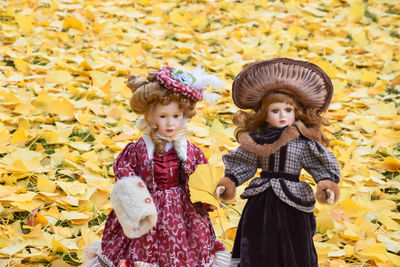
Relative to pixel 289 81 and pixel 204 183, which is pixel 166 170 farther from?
pixel 289 81

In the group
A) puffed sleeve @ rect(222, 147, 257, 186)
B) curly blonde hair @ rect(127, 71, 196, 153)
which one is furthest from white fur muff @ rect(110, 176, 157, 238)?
puffed sleeve @ rect(222, 147, 257, 186)

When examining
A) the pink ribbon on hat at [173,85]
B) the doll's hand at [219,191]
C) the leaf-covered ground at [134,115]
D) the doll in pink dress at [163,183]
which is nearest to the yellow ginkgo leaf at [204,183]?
the doll's hand at [219,191]

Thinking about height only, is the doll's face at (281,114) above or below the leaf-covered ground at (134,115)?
above

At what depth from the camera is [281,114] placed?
2506 millimetres

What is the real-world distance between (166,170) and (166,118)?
25 centimetres

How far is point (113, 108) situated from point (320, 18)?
3.31m

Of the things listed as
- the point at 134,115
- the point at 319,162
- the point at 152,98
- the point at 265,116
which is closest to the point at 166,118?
the point at 152,98

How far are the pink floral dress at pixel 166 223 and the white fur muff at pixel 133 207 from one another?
0.09m

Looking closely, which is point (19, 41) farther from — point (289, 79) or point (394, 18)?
point (394, 18)

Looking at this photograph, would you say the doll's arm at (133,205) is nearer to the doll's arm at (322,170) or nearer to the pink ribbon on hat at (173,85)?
the pink ribbon on hat at (173,85)

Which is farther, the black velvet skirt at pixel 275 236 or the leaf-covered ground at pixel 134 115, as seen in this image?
the leaf-covered ground at pixel 134 115

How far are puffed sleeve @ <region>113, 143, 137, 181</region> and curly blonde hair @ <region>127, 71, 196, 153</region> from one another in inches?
4.9

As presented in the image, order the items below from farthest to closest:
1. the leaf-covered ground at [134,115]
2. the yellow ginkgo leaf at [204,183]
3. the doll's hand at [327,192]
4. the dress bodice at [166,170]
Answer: the leaf-covered ground at [134,115] → the dress bodice at [166,170] → the yellow ginkgo leaf at [204,183] → the doll's hand at [327,192]

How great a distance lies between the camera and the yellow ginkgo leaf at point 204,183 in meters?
2.48
